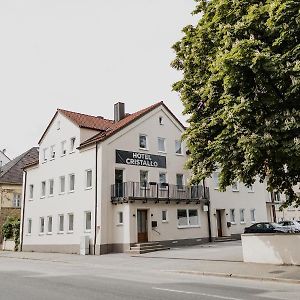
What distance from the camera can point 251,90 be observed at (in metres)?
11.9

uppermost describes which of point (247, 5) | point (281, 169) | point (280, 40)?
point (247, 5)

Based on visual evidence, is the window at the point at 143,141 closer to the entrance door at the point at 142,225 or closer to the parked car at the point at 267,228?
the entrance door at the point at 142,225

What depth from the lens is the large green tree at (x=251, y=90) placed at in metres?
11.1

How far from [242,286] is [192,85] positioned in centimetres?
764

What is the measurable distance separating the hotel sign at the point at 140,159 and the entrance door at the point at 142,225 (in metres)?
3.83

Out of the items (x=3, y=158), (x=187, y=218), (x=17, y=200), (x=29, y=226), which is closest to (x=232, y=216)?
(x=187, y=218)

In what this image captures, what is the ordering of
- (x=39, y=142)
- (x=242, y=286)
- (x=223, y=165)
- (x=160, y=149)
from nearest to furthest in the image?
(x=242, y=286)
(x=223, y=165)
(x=160, y=149)
(x=39, y=142)

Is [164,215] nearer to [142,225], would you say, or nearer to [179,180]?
[142,225]

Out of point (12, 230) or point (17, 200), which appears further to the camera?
point (17, 200)

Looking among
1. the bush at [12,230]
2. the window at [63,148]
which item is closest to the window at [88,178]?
the window at [63,148]

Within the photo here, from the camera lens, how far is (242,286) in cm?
1113

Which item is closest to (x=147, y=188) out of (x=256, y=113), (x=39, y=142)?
(x=39, y=142)

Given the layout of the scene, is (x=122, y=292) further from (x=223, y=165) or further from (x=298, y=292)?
(x=223, y=165)

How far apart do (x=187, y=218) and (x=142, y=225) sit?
190 inches
